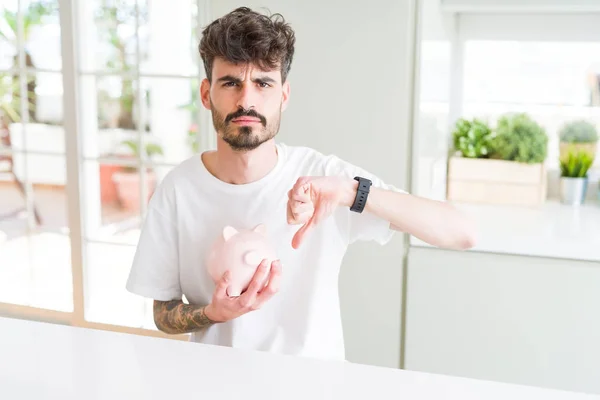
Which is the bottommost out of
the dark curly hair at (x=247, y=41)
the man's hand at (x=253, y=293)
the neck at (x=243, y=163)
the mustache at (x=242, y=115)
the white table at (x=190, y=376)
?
the white table at (x=190, y=376)

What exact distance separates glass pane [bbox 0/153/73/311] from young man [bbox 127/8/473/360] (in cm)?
150

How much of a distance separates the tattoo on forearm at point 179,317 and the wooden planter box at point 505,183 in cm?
136

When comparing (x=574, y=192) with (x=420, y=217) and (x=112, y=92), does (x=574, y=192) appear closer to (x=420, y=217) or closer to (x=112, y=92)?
(x=420, y=217)

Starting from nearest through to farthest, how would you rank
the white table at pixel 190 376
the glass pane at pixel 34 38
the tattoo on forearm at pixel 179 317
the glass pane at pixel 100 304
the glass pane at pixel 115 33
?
the white table at pixel 190 376
the tattoo on forearm at pixel 179 317
the glass pane at pixel 100 304
the glass pane at pixel 115 33
the glass pane at pixel 34 38

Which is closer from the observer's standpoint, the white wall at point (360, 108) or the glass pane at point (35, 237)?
the white wall at point (360, 108)

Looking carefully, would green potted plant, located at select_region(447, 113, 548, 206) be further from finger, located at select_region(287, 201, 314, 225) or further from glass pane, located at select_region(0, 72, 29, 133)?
glass pane, located at select_region(0, 72, 29, 133)

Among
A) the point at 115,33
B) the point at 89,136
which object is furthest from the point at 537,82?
the point at 115,33

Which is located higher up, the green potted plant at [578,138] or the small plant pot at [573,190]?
the green potted plant at [578,138]

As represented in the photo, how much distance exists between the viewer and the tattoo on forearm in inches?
63.3

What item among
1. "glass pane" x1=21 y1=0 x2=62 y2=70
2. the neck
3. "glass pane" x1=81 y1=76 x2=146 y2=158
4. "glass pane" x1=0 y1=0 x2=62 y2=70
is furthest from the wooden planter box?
"glass pane" x1=21 y1=0 x2=62 y2=70

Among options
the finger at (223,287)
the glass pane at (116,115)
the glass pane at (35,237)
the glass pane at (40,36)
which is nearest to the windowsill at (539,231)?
the finger at (223,287)

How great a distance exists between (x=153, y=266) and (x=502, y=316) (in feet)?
3.63

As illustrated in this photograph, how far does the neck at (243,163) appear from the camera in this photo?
1668mm

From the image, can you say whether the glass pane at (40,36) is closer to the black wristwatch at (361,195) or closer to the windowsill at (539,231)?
the windowsill at (539,231)
